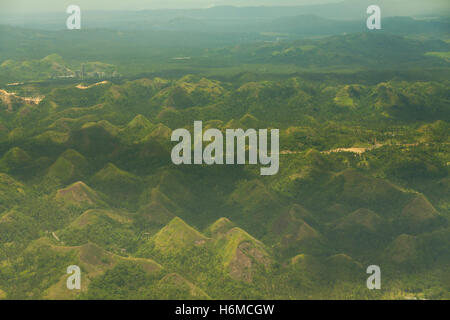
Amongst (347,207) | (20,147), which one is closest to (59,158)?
(20,147)

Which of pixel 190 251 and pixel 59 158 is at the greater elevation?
pixel 59 158

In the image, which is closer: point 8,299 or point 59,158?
point 8,299

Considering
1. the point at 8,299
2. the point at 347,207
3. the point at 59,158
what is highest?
the point at 59,158

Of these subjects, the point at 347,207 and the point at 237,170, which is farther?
the point at 237,170
